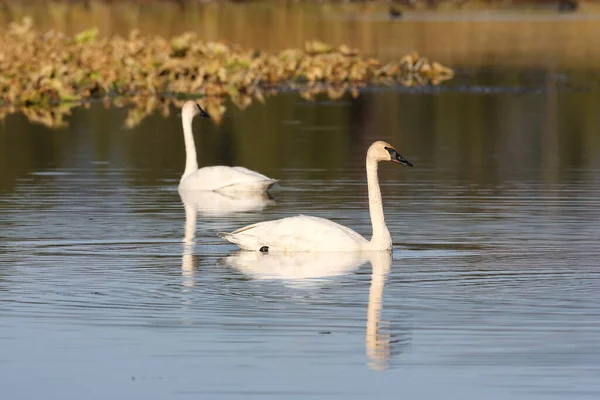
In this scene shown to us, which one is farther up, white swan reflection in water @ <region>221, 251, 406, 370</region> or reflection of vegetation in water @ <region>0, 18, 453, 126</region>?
white swan reflection in water @ <region>221, 251, 406, 370</region>

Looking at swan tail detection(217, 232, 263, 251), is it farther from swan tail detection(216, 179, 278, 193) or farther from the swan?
swan tail detection(216, 179, 278, 193)

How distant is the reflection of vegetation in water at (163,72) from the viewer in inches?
1358

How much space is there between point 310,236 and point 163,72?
79.1 ft

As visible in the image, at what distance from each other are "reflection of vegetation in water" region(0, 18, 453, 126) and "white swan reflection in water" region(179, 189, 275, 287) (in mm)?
12175

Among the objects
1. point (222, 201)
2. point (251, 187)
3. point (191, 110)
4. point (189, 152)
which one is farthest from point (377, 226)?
point (191, 110)

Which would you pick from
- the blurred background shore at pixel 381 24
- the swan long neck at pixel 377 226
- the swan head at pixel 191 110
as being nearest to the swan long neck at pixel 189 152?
the swan head at pixel 191 110

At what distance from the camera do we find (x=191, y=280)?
12.4 meters

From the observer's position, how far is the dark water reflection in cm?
901

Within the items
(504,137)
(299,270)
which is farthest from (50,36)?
(299,270)

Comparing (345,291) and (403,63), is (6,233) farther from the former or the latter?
(403,63)

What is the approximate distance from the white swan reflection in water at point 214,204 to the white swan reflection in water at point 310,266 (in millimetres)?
1567

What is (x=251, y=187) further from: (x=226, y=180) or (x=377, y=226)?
(x=377, y=226)

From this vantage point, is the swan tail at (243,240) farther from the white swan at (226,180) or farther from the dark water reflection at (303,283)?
the white swan at (226,180)

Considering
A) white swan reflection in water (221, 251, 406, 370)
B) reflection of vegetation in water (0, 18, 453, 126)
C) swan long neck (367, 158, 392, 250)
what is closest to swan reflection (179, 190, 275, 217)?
swan long neck (367, 158, 392, 250)
